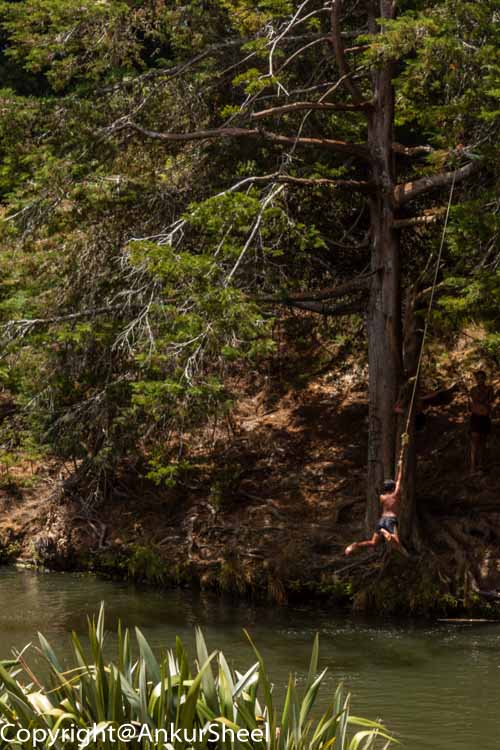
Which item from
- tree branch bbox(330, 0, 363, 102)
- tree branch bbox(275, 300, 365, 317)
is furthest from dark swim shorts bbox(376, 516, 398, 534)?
tree branch bbox(330, 0, 363, 102)

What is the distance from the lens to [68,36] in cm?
1872

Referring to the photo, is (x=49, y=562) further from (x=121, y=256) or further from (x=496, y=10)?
(x=496, y=10)

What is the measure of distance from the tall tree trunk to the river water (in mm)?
2661

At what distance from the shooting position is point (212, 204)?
1675 centimetres

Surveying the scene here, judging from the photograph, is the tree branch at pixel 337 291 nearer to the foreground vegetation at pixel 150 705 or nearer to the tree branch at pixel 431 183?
the tree branch at pixel 431 183

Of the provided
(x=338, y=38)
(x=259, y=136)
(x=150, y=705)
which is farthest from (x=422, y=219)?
(x=150, y=705)

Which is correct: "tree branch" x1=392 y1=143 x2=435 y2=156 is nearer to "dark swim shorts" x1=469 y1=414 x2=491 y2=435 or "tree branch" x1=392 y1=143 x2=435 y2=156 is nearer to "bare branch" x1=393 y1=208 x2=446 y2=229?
"bare branch" x1=393 y1=208 x2=446 y2=229

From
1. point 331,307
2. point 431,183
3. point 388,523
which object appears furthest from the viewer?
point 331,307

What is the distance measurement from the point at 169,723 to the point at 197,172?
1425 centimetres

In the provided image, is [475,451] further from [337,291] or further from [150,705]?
[150,705]

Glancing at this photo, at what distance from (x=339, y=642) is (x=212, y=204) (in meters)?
6.34

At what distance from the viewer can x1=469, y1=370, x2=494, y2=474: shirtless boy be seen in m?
20.5

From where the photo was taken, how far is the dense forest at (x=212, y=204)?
16891 millimetres

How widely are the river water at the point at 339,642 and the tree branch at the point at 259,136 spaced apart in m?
7.27
